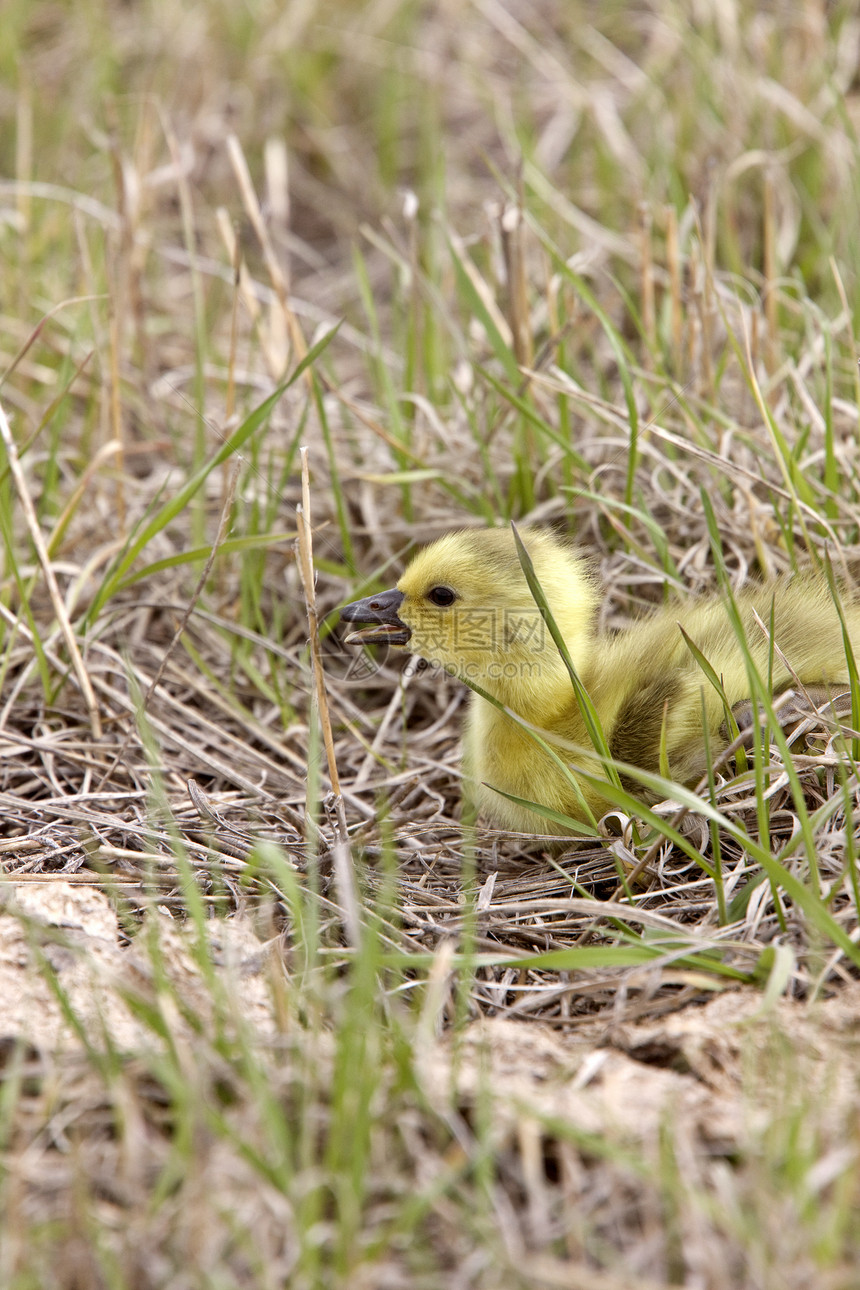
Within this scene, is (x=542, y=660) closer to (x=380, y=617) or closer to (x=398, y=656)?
(x=380, y=617)

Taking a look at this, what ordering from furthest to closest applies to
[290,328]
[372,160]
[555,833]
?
[372,160], [290,328], [555,833]

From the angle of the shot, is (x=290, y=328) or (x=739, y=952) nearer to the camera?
(x=739, y=952)

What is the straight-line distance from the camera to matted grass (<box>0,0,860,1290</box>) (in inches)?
56.3

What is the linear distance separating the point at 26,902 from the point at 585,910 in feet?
3.18

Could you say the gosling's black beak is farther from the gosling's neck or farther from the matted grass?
the matted grass

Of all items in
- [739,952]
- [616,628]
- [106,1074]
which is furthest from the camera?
[616,628]

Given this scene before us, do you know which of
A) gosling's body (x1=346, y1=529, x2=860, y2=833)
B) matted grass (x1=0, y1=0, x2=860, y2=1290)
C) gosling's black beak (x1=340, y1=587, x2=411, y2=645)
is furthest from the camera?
gosling's black beak (x1=340, y1=587, x2=411, y2=645)

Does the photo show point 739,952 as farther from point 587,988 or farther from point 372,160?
point 372,160

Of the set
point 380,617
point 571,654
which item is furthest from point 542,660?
point 380,617

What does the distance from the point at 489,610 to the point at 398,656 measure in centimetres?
70

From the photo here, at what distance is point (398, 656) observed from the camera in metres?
3.21

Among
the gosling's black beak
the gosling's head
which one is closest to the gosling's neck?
the gosling's head

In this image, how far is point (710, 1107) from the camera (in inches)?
62.4

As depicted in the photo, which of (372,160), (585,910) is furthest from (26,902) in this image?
(372,160)
